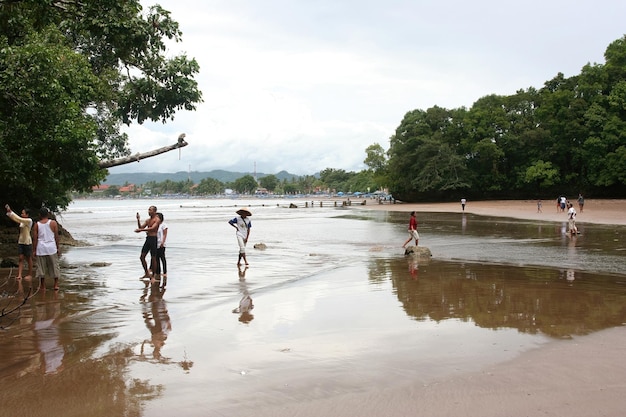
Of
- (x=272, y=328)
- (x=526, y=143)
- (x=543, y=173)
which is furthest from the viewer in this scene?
(x=526, y=143)

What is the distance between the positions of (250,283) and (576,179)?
6347cm

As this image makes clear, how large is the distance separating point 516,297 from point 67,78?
1000 centimetres

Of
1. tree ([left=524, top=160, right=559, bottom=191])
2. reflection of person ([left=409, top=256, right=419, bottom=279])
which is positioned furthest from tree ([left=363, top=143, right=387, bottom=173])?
reflection of person ([left=409, top=256, right=419, bottom=279])

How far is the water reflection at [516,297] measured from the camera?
798 cm

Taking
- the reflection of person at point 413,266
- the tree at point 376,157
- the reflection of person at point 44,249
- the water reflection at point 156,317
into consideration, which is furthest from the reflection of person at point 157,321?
the tree at point 376,157

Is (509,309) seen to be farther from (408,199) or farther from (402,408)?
(408,199)

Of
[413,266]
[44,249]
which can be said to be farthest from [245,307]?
[413,266]

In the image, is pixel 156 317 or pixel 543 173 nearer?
pixel 156 317

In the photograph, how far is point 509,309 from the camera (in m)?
8.87

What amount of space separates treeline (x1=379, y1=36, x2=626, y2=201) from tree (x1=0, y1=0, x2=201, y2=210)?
5561 cm

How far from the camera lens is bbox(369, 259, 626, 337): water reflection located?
7.98 metres

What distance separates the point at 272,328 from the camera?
7801 mm

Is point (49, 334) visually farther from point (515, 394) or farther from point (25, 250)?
point (515, 394)

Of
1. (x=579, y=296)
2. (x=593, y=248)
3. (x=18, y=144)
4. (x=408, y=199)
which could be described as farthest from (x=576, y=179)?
(x=18, y=144)
